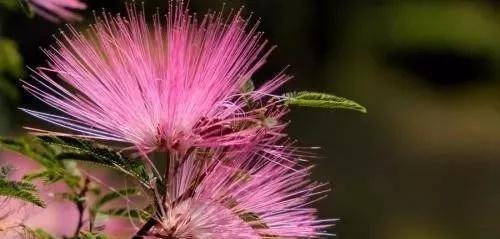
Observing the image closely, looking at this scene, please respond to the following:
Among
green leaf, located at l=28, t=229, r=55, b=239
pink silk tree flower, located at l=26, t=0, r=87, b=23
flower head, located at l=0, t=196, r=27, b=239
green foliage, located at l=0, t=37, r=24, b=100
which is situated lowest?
green leaf, located at l=28, t=229, r=55, b=239

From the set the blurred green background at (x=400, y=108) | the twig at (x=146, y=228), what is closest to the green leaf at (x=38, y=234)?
the twig at (x=146, y=228)

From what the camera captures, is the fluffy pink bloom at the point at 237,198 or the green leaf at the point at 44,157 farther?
the green leaf at the point at 44,157

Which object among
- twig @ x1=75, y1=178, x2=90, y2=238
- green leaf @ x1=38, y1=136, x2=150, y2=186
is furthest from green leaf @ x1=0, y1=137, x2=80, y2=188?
green leaf @ x1=38, y1=136, x2=150, y2=186

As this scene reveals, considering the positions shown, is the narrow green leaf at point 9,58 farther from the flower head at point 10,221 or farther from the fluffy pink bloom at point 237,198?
the fluffy pink bloom at point 237,198

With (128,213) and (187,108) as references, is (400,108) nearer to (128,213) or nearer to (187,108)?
(128,213)

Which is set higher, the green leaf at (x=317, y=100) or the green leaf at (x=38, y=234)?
the green leaf at (x=317, y=100)

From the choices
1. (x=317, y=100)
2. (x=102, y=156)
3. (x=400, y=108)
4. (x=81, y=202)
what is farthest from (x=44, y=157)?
(x=400, y=108)

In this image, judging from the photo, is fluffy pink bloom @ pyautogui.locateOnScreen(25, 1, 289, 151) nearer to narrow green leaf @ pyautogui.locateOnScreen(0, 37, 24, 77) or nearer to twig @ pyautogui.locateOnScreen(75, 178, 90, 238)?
twig @ pyautogui.locateOnScreen(75, 178, 90, 238)
